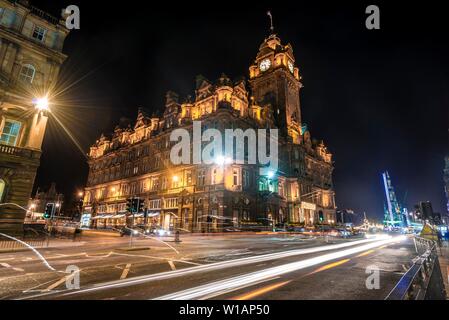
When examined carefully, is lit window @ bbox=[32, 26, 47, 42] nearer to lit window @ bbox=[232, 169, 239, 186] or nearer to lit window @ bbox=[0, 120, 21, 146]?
lit window @ bbox=[0, 120, 21, 146]

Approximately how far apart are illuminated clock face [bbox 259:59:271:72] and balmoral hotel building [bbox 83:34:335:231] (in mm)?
297

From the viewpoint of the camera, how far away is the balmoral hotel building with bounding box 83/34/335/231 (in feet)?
131

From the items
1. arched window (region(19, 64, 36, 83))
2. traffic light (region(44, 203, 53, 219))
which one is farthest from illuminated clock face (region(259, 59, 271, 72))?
traffic light (region(44, 203, 53, 219))

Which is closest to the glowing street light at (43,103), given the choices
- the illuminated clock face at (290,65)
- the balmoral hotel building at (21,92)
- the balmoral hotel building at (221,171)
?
the balmoral hotel building at (21,92)

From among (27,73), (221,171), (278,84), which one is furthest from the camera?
(278,84)

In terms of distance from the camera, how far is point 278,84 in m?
60.8

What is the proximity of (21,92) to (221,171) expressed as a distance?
1019 inches

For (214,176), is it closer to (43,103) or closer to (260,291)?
(43,103)

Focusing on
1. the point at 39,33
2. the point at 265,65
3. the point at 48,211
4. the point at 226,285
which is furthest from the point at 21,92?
the point at 265,65

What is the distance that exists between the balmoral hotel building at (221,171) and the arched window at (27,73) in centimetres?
1700

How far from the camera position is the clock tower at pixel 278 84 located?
58.4 meters
